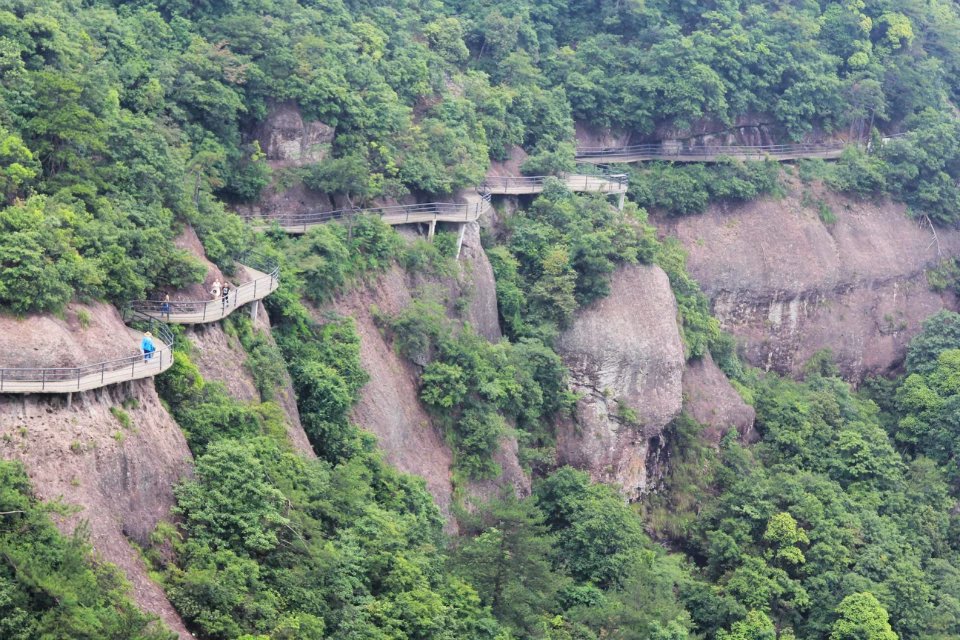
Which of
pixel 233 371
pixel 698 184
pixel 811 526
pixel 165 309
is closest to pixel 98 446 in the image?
pixel 165 309

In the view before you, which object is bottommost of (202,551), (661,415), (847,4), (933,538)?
(933,538)

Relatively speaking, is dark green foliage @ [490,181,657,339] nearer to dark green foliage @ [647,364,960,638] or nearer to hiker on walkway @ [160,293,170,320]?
dark green foliage @ [647,364,960,638]

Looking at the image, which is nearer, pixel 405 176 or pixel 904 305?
pixel 405 176

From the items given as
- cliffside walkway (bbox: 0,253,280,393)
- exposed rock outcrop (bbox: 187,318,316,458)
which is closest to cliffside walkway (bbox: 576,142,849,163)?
cliffside walkway (bbox: 0,253,280,393)

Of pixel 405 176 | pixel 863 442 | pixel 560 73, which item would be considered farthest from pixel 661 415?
pixel 560 73

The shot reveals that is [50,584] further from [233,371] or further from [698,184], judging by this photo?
[698,184]

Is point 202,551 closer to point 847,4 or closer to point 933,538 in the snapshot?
point 933,538

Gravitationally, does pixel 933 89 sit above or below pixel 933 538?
above
